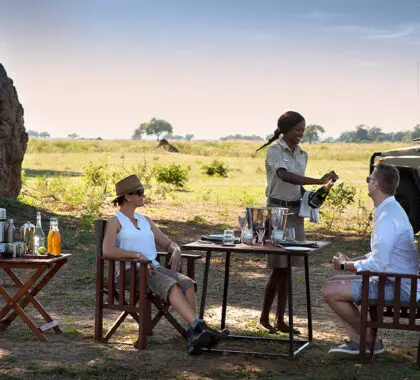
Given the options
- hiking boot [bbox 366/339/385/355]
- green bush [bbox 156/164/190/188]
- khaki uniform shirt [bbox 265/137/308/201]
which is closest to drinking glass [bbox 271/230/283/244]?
khaki uniform shirt [bbox 265/137/308/201]

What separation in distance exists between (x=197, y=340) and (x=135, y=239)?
3.06 feet

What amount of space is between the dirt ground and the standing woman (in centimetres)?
33

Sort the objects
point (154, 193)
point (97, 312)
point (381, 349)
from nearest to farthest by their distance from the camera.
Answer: point (381, 349), point (97, 312), point (154, 193)

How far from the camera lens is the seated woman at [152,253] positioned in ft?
19.7

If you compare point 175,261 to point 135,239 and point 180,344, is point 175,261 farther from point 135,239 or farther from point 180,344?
point 180,344

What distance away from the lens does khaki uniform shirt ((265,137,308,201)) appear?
681 centimetres

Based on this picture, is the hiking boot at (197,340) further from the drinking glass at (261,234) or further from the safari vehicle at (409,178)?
the safari vehicle at (409,178)

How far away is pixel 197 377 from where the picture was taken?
5.51 m

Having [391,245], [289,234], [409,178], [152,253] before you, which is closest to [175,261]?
[152,253]

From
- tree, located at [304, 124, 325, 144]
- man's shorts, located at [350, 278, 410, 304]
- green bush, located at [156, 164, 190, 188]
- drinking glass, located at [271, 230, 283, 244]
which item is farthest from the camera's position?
tree, located at [304, 124, 325, 144]

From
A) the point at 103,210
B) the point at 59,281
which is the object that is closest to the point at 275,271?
the point at 59,281

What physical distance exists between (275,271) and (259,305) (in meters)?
1.45

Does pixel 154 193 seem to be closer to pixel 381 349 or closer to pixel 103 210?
pixel 103 210

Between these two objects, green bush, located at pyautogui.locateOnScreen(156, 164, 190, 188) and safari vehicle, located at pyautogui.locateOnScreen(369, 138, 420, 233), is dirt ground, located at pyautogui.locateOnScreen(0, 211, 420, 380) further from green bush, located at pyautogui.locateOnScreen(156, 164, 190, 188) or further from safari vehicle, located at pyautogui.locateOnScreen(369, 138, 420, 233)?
green bush, located at pyautogui.locateOnScreen(156, 164, 190, 188)
